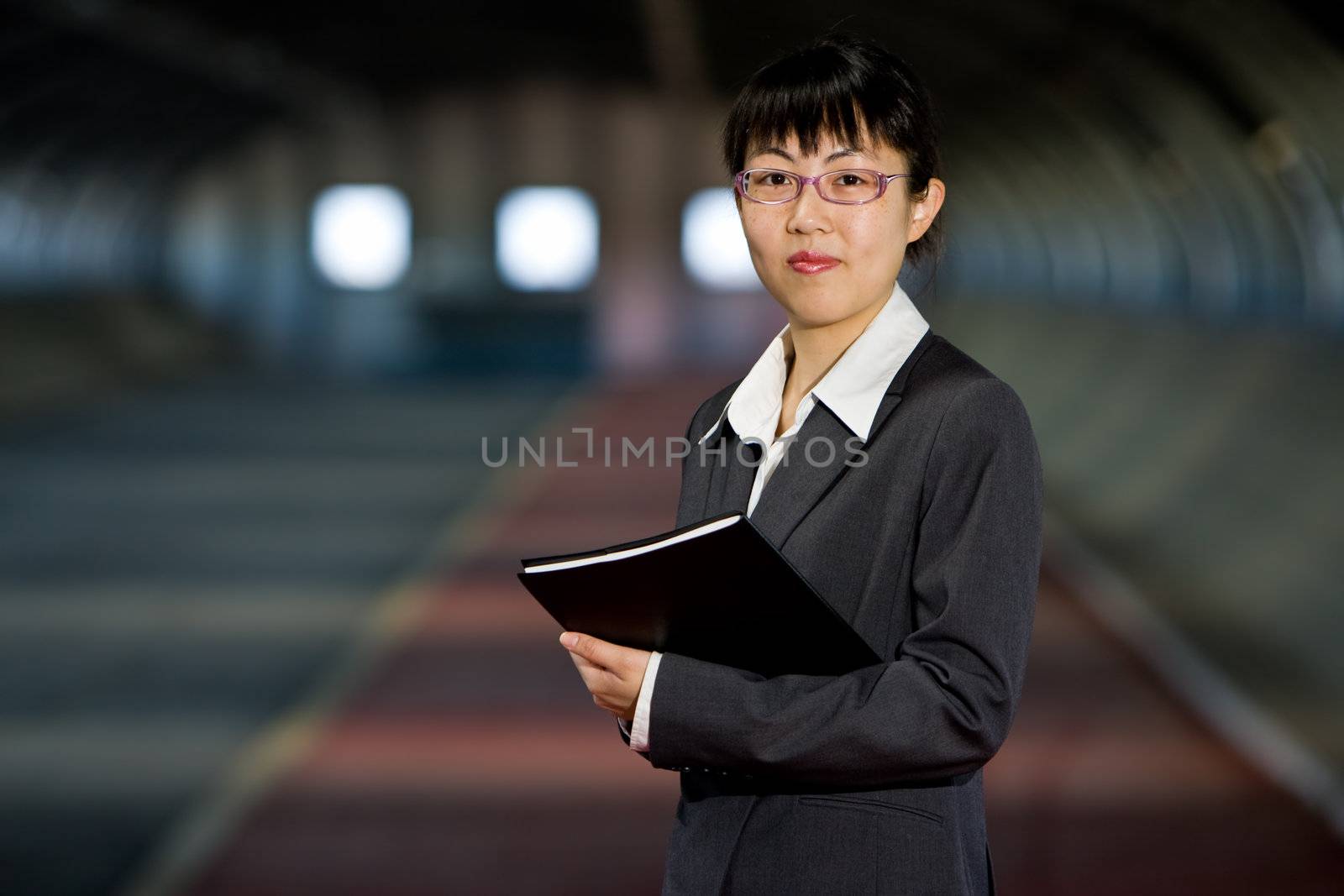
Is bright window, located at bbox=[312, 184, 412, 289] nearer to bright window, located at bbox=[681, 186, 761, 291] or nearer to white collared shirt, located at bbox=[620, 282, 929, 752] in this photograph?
bright window, located at bbox=[681, 186, 761, 291]

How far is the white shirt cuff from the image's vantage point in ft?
6.14

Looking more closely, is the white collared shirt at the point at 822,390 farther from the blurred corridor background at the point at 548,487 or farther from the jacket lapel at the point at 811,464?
the blurred corridor background at the point at 548,487

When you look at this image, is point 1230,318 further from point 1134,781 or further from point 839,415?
point 839,415

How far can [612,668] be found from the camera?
1.92 m

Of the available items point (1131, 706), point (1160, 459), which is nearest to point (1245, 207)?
point (1160, 459)

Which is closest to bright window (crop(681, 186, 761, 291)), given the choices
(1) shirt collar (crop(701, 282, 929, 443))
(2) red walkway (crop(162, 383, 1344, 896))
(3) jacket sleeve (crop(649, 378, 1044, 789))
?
(2) red walkway (crop(162, 383, 1344, 896))

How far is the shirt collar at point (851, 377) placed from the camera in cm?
189

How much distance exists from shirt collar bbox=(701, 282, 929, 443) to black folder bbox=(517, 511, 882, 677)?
0.70ft

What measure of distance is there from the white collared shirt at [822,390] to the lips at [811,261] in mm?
97

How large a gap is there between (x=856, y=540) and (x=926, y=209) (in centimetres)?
41

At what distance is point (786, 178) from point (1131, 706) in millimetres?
6300

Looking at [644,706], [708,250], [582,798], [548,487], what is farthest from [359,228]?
[644,706]

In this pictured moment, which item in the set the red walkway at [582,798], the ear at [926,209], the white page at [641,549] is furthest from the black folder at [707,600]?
the red walkway at [582,798]

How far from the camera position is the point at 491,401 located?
2520 centimetres
